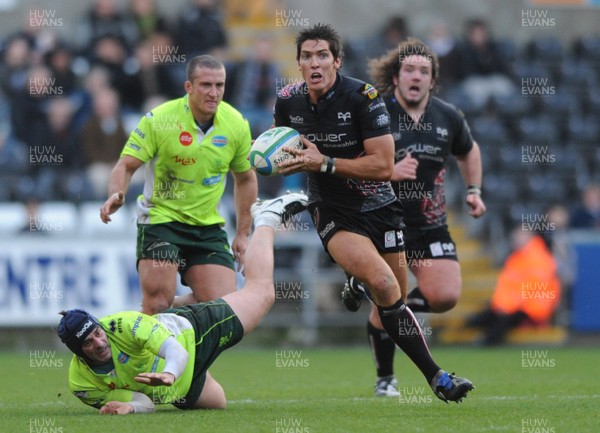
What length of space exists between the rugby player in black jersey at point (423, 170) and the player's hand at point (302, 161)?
1708 mm

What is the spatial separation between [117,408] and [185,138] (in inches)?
90.9

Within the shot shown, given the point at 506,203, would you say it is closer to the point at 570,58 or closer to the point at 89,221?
the point at 570,58

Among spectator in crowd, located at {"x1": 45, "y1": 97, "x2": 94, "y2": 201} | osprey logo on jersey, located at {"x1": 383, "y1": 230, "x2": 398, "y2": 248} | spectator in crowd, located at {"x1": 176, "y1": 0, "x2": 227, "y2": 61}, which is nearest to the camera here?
osprey logo on jersey, located at {"x1": 383, "y1": 230, "x2": 398, "y2": 248}

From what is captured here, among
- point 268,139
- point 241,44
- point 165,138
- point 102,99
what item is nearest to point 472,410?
point 268,139

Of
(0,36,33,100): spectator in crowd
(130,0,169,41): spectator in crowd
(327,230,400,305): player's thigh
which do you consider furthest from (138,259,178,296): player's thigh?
(130,0,169,41): spectator in crowd

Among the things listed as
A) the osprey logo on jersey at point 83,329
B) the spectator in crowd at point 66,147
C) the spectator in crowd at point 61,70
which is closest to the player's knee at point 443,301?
the osprey logo on jersey at point 83,329

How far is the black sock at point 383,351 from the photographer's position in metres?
9.25

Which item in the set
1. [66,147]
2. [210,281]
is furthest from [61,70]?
[210,281]

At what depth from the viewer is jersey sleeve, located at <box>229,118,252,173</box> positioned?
9.12m

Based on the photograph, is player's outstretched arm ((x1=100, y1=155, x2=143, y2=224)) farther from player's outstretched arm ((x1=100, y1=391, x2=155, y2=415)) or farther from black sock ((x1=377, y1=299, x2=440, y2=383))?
black sock ((x1=377, y1=299, x2=440, y2=383))

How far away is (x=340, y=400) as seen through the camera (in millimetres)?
8727

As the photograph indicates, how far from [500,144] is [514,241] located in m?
2.48

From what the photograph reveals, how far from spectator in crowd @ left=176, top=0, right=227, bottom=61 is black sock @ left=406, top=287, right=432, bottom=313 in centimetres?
840

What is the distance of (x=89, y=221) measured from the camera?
49.7 ft
